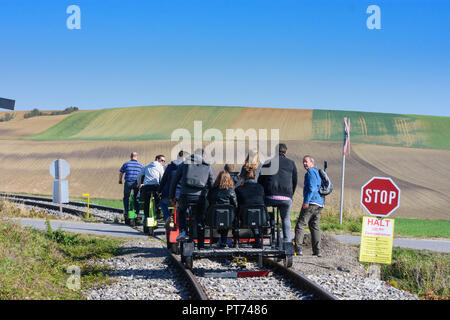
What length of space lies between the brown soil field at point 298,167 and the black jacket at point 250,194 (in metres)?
19.8

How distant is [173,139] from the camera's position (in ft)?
233

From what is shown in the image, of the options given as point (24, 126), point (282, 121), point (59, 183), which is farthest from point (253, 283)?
point (24, 126)

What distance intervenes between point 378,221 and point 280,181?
69.5 inches

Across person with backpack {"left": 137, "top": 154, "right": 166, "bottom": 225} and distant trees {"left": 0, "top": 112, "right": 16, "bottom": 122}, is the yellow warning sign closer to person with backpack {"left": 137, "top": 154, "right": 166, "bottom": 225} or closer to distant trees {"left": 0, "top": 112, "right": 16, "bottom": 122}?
person with backpack {"left": 137, "top": 154, "right": 166, "bottom": 225}

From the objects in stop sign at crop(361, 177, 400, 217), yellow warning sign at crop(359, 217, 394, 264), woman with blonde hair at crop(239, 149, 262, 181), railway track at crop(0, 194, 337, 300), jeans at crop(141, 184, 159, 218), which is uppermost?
woman with blonde hair at crop(239, 149, 262, 181)

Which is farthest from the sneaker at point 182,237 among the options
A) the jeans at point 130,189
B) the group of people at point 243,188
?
the jeans at point 130,189

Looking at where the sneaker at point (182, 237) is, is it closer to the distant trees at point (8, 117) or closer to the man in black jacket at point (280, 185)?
the man in black jacket at point (280, 185)

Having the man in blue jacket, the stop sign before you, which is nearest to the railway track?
the man in blue jacket

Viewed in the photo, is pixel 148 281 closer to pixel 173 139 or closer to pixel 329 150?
pixel 329 150

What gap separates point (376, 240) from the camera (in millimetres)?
8758

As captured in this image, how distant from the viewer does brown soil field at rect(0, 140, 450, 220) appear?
36.8 meters

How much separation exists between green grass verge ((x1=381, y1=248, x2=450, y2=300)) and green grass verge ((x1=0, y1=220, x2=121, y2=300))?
16.2 ft

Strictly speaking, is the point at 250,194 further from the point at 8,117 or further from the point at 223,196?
the point at 8,117

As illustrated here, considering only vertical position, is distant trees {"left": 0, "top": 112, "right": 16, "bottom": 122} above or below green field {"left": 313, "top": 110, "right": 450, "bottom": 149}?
above
